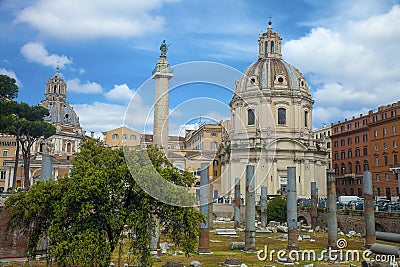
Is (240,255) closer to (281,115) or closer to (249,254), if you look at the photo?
(249,254)

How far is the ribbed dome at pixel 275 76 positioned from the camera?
230ft

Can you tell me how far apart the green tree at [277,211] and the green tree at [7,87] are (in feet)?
97.8

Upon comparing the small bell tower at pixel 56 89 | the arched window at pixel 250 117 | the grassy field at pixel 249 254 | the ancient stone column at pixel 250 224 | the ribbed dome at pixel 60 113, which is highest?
the small bell tower at pixel 56 89

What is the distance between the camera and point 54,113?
3907 inches

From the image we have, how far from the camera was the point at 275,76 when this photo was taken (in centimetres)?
7069

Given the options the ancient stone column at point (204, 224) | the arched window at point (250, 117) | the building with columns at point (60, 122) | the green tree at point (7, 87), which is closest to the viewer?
the ancient stone column at point (204, 224)

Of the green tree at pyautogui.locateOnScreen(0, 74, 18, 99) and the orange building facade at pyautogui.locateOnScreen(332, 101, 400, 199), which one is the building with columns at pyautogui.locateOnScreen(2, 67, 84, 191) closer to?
the green tree at pyautogui.locateOnScreen(0, 74, 18, 99)

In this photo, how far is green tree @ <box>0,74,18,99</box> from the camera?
4419 centimetres

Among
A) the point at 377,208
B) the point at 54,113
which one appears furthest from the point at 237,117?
the point at 54,113

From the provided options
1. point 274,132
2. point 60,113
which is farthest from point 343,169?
point 60,113

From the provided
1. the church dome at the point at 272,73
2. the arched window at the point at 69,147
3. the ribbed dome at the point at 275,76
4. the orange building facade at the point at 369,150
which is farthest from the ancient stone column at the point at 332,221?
the arched window at the point at 69,147

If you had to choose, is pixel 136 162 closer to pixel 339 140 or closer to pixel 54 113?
pixel 339 140

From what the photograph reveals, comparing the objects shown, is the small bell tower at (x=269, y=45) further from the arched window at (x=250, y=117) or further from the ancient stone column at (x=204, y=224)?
the ancient stone column at (x=204, y=224)

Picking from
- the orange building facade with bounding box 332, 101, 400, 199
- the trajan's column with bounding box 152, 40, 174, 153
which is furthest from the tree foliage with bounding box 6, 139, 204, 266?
the orange building facade with bounding box 332, 101, 400, 199
